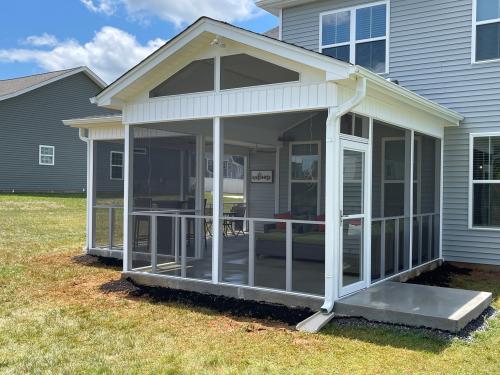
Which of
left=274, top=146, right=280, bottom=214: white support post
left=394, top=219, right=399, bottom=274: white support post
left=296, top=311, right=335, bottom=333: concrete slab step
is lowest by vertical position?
left=296, top=311, right=335, bottom=333: concrete slab step

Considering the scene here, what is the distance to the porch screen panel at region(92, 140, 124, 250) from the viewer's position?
925 cm

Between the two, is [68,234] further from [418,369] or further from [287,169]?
[418,369]

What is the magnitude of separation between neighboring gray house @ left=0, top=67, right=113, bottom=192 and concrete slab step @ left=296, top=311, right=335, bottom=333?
18.5 m

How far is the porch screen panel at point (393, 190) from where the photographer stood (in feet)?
23.8

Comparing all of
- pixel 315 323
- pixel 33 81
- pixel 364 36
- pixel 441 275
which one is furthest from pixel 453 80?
pixel 33 81

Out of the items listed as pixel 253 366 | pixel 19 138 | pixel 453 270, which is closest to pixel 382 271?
pixel 453 270

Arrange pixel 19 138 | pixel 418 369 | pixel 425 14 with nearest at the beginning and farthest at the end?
pixel 418 369
pixel 425 14
pixel 19 138

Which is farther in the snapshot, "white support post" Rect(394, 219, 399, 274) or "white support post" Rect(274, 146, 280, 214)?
"white support post" Rect(274, 146, 280, 214)

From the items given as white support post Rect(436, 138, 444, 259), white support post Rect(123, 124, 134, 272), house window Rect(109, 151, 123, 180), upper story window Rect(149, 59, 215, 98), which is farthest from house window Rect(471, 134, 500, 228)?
house window Rect(109, 151, 123, 180)

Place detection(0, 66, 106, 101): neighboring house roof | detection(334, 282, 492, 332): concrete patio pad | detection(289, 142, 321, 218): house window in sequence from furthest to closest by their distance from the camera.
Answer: detection(0, 66, 106, 101): neighboring house roof → detection(289, 142, 321, 218): house window → detection(334, 282, 492, 332): concrete patio pad

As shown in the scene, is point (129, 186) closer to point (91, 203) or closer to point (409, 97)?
point (91, 203)

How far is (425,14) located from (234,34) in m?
4.74

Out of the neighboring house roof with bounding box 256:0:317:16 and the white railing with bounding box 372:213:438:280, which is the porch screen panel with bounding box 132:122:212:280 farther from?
the neighboring house roof with bounding box 256:0:317:16

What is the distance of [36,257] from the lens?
9477mm
